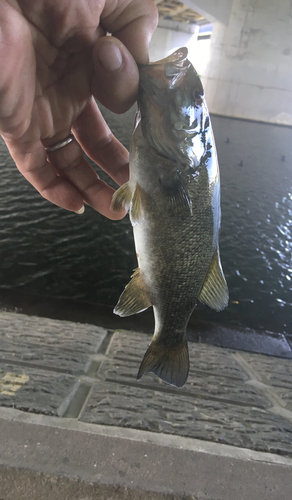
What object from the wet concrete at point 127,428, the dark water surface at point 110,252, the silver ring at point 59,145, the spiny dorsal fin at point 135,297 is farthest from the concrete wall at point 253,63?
the spiny dorsal fin at point 135,297

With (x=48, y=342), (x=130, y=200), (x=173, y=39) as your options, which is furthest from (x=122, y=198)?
(x=173, y=39)

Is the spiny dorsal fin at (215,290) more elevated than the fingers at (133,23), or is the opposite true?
the fingers at (133,23)

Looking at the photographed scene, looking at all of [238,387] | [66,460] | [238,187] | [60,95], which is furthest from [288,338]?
[238,187]

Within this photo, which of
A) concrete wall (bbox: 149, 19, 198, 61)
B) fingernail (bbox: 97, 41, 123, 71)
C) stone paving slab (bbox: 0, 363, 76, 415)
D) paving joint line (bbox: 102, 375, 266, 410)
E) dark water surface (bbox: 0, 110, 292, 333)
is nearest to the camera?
fingernail (bbox: 97, 41, 123, 71)

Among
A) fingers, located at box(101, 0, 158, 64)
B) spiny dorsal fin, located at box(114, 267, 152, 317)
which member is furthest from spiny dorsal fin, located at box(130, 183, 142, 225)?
fingers, located at box(101, 0, 158, 64)


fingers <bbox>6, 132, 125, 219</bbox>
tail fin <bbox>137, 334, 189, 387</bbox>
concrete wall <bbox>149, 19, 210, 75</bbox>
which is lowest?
tail fin <bbox>137, 334, 189, 387</bbox>

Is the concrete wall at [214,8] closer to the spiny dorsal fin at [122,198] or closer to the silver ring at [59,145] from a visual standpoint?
the silver ring at [59,145]

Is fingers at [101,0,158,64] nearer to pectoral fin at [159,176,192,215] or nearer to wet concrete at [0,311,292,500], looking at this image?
pectoral fin at [159,176,192,215]
